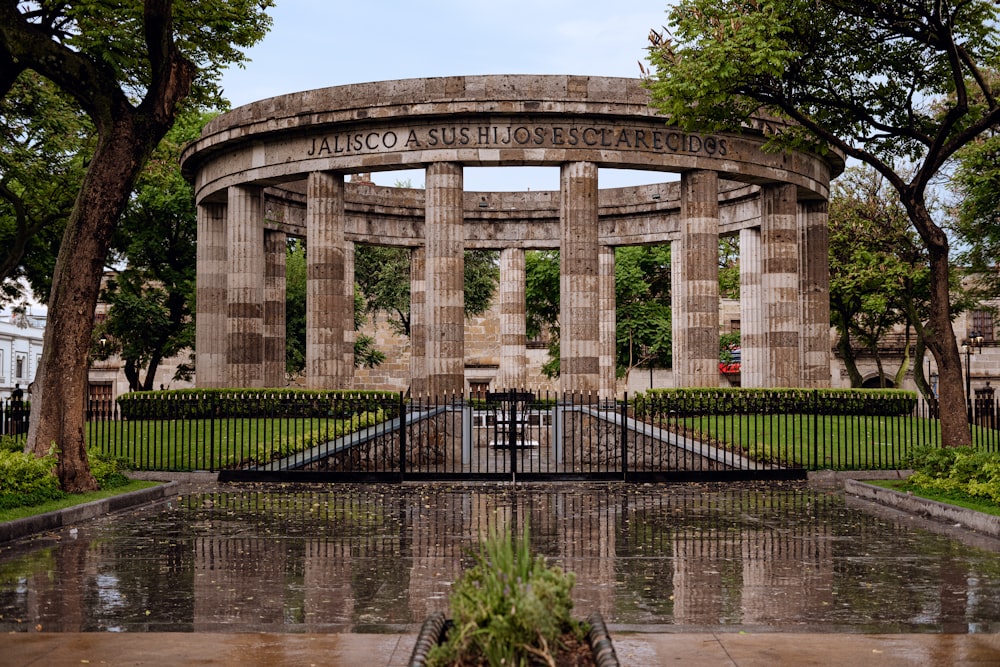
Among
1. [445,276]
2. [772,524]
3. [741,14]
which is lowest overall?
[772,524]

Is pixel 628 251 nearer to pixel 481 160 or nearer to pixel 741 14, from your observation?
pixel 481 160

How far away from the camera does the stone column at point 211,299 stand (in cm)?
3300

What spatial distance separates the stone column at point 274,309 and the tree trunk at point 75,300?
19.3m

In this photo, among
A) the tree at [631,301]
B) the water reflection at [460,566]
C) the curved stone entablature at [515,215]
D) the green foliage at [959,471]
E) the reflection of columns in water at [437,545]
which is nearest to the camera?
the water reflection at [460,566]

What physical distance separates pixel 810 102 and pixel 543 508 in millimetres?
9278

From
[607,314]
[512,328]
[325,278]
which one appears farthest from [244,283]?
[607,314]

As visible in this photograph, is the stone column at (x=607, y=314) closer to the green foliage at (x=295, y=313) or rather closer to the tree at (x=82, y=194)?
the green foliage at (x=295, y=313)

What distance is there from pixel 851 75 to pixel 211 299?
21.6 metres

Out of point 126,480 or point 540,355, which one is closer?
point 126,480

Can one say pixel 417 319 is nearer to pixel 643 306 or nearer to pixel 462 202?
pixel 462 202

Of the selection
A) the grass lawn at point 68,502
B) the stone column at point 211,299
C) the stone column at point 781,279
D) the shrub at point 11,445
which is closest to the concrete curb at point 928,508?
the grass lawn at point 68,502

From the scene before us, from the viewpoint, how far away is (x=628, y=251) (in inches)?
2078

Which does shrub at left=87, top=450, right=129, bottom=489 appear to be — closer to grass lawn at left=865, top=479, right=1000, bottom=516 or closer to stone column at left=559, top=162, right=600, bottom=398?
grass lawn at left=865, top=479, right=1000, bottom=516

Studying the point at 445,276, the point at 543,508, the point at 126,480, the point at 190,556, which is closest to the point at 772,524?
the point at 543,508
